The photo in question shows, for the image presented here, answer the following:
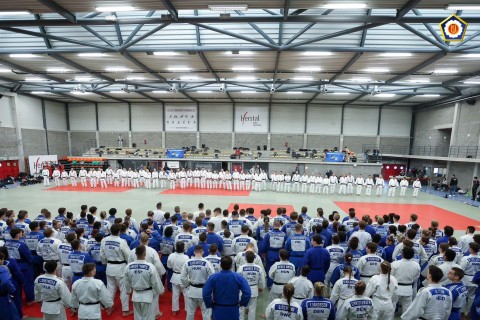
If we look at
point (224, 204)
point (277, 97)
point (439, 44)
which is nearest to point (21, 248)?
point (224, 204)

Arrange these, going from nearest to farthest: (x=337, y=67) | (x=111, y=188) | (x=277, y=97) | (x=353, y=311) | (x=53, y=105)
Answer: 1. (x=353, y=311)
2. (x=337, y=67)
3. (x=111, y=188)
4. (x=277, y=97)
5. (x=53, y=105)

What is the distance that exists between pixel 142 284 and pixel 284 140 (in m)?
28.0

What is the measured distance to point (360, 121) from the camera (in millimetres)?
30484

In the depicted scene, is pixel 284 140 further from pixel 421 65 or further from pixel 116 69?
pixel 116 69

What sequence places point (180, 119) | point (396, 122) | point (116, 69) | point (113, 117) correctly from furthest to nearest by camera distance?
point (113, 117)
point (180, 119)
point (396, 122)
point (116, 69)

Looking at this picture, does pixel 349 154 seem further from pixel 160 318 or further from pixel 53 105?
pixel 53 105

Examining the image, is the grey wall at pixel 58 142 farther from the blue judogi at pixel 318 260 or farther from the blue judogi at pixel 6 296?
the blue judogi at pixel 318 260

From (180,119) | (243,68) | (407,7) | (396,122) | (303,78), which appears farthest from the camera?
(180,119)

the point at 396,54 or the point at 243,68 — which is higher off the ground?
the point at 243,68

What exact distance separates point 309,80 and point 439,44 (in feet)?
32.3

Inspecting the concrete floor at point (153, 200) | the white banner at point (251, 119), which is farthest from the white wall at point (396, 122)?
the white banner at point (251, 119)

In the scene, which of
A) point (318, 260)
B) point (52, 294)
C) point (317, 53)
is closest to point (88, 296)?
point (52, 294)

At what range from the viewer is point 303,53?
1453 centimetres

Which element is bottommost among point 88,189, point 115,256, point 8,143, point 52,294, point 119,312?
point 88,189
